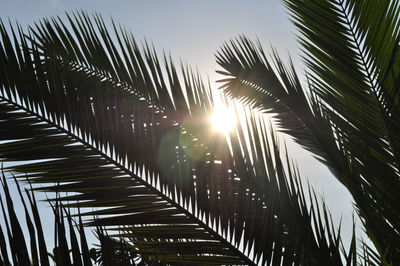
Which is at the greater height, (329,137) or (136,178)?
(329,137)

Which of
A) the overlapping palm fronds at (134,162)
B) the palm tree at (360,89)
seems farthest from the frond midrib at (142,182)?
the palm tree at (360,89)

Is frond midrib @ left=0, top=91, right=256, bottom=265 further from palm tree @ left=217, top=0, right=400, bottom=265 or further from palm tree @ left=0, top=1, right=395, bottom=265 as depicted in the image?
palm tree @ left=217, top=0, right=400, bottom=265

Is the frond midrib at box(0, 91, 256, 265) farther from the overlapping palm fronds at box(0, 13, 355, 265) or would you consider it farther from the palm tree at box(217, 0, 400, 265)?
the palm tree at box(217, 0, 400, 265)

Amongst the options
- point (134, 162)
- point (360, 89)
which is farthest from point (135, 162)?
point (360, 89)

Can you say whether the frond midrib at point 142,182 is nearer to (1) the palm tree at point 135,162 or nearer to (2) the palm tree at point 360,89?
(1) the palm tree at point 135,162

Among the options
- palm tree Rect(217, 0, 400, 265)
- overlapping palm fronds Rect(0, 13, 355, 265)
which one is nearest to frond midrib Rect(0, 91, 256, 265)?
overlapping palm fronds Rect(0, 13, 355, 265)

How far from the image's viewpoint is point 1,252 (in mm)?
1144

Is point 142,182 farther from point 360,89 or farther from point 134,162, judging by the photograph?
point 360,89

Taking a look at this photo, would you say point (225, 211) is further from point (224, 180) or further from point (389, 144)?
point (389, 144)

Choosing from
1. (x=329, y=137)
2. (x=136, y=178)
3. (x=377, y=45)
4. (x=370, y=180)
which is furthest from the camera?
(x=377, y=45)

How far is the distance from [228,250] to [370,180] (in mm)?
625

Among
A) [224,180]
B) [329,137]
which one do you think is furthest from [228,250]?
[329,137]

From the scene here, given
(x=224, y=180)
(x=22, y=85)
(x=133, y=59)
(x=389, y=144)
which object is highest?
(x=133, y=59)

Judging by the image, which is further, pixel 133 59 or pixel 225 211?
pixel 133 59
